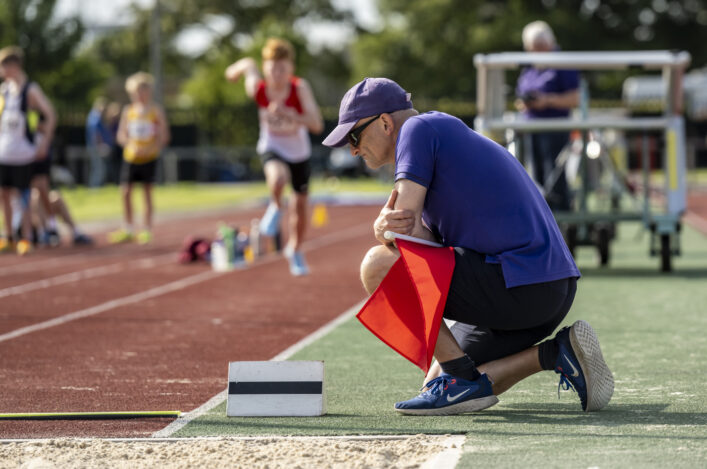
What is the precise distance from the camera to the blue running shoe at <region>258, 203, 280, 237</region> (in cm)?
1197

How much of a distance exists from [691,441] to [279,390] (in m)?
1.63

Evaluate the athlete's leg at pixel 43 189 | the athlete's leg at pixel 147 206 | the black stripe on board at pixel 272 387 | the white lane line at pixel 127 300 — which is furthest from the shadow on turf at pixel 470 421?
the athlete's leg at pixel 147 206

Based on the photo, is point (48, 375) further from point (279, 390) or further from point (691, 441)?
point (691, 441)

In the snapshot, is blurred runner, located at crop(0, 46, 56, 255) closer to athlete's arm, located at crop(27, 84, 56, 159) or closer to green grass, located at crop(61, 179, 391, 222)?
athlete's arm, located at crop(27, 84, 56, 159)

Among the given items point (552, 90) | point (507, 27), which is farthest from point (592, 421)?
point (507, 27)

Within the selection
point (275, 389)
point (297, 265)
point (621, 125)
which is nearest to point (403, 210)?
point (275, 389)

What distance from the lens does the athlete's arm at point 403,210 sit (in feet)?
15.2

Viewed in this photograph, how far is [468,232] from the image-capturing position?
481 centimetres

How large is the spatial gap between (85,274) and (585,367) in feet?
24.6

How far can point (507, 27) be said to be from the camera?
175 ft

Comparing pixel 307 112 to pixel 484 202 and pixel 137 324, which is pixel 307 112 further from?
pixel 484 202

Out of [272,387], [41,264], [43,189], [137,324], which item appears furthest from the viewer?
[43,189]

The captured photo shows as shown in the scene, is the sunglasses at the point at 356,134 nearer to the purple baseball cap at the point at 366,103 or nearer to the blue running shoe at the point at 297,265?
the purple baseball cap at the point at 366,103

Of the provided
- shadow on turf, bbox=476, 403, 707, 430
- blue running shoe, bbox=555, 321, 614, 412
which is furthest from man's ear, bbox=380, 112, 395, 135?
shadow on turf, bbox=476, 403, 707, 430
